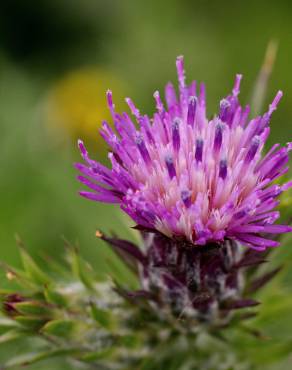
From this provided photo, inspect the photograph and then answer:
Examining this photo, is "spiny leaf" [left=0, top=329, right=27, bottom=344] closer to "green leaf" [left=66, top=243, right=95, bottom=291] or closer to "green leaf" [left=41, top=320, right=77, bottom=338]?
"green leaf" [left=41, top=320, right=77, bottom=338]

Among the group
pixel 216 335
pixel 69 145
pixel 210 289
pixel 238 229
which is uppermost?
pixel 69 145

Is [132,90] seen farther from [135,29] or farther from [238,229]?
[238,229]

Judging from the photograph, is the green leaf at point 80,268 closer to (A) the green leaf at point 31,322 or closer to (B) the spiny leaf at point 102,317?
(B) the spiny leaf at point 102,317

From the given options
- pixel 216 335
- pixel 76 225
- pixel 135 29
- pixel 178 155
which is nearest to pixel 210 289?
pixel 216 335

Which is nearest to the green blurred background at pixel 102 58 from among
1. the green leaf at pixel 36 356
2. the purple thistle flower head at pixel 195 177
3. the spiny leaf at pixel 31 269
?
the spiny leaf at pixel 31 269

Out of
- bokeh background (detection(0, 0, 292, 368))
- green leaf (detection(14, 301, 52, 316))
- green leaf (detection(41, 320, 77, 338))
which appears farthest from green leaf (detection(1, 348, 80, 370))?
bokeh background (detection(0, 0, 292, 368))
